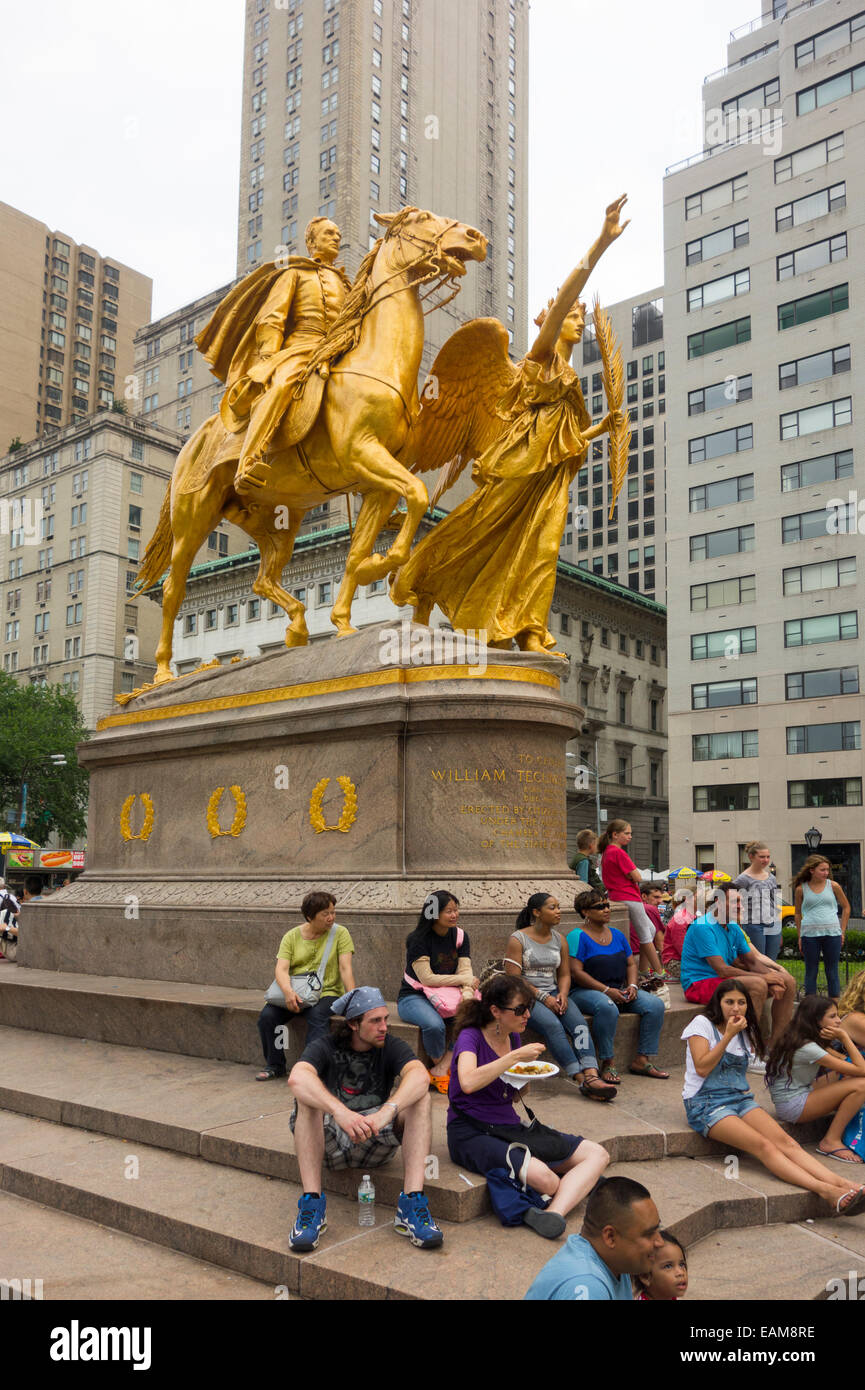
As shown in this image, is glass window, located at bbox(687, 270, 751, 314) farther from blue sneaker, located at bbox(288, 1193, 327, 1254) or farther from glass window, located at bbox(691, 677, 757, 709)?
blue sneaker, located at bbox(288, 1193, 327, 1254)

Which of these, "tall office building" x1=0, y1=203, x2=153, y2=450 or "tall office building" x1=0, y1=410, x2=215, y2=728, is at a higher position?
"tall office building" x1=0, y1=203, x2=153, y2=450

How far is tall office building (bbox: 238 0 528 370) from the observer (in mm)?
73875

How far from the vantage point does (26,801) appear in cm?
6284

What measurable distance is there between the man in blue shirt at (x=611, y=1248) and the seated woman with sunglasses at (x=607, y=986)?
411 centimetres

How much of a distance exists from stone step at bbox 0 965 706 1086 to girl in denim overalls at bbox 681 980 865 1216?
133 centimetres

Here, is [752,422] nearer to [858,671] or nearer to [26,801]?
[858,671]

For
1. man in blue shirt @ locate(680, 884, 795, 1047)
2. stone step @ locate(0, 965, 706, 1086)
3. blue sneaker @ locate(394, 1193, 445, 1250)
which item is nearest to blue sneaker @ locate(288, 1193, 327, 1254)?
blue sneaker @ locate(394, 1193, 445, 1250)

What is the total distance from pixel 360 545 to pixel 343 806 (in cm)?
295

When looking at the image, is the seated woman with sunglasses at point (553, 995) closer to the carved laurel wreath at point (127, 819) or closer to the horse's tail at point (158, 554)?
the carved laurel wreath at point (127, 819)

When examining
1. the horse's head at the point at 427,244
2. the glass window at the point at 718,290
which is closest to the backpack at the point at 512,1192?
the horse's head at the point at 427,244

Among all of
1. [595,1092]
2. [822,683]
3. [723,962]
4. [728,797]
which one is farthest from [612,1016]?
[728,797]

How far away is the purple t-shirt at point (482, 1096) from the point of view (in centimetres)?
605
